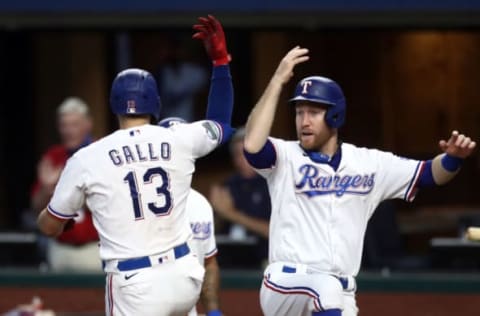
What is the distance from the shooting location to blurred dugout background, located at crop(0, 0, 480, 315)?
1015cm

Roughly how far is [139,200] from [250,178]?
3638 mm

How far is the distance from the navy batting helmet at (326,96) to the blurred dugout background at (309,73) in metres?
3.25

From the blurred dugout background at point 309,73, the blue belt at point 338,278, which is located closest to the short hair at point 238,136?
the blurred dugout background at point 309,73

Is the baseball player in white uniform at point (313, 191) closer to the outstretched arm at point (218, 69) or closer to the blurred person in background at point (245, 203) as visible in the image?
the outstretched arm at point (218, 69)

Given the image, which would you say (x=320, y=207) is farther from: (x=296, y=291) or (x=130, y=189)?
(x=130, y=189)

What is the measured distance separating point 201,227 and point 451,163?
1445mm

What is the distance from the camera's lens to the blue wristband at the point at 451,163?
6.91 meters

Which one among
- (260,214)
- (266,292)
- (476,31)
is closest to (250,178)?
(260,214)

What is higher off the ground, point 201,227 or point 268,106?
point 268,106

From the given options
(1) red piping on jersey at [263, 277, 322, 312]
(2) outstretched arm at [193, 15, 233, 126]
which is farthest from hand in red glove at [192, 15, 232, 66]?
(1) red piping on jersey at [263, 277, 322, 312]

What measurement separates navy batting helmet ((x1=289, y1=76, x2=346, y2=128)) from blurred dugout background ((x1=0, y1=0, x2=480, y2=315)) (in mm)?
3249

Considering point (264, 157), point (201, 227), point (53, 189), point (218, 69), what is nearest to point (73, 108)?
point (53, 189)

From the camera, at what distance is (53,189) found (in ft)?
32.7

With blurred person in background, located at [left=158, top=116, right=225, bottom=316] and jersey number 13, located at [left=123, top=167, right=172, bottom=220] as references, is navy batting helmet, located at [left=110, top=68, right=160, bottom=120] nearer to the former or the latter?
jersey number 13, located at [left=123, top=167, right=172, bottom=220]
